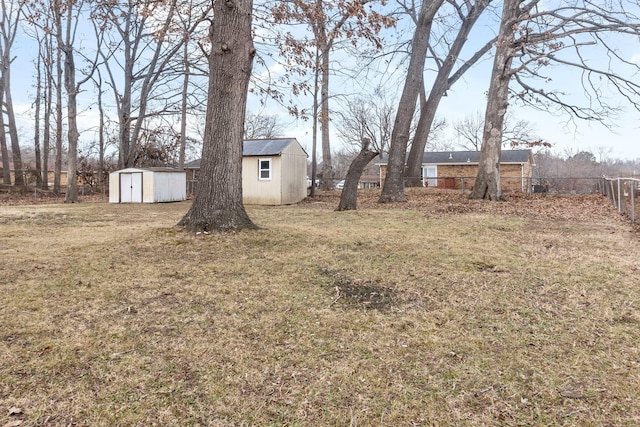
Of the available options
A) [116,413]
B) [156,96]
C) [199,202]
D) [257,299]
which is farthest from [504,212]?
[156,96]

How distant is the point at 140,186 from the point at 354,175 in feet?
35.8

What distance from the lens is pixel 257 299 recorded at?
3.67 m

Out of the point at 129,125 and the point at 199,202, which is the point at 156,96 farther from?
the point at 199,202

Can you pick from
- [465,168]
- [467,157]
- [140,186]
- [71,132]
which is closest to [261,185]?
[140,186]

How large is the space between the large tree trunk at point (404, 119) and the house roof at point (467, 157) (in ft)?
52.8

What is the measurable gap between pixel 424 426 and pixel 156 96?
76.5 ft

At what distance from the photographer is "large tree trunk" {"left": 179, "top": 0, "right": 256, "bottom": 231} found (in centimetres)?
636

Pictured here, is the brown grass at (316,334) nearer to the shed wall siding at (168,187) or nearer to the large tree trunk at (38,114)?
the shed wall siding at (168,187)

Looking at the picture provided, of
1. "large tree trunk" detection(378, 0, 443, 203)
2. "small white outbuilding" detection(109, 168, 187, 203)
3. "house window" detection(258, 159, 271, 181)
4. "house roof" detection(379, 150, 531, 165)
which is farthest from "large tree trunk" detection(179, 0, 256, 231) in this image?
"house roof" detection(379, 150, 531, 165)

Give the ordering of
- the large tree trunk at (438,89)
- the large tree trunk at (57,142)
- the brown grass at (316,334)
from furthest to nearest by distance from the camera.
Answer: the large tree trunk at (57,142) < the large tree trunk at (438,89) < the brown grass at (316,334)

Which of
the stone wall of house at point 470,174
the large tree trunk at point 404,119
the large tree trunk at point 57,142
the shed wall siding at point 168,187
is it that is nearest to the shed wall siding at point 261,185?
the shed wall siding at point 168,187

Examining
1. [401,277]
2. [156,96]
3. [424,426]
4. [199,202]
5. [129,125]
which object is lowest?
[424,426]

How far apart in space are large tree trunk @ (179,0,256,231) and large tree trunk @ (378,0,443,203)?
8027 mm

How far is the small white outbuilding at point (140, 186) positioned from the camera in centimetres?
1762
